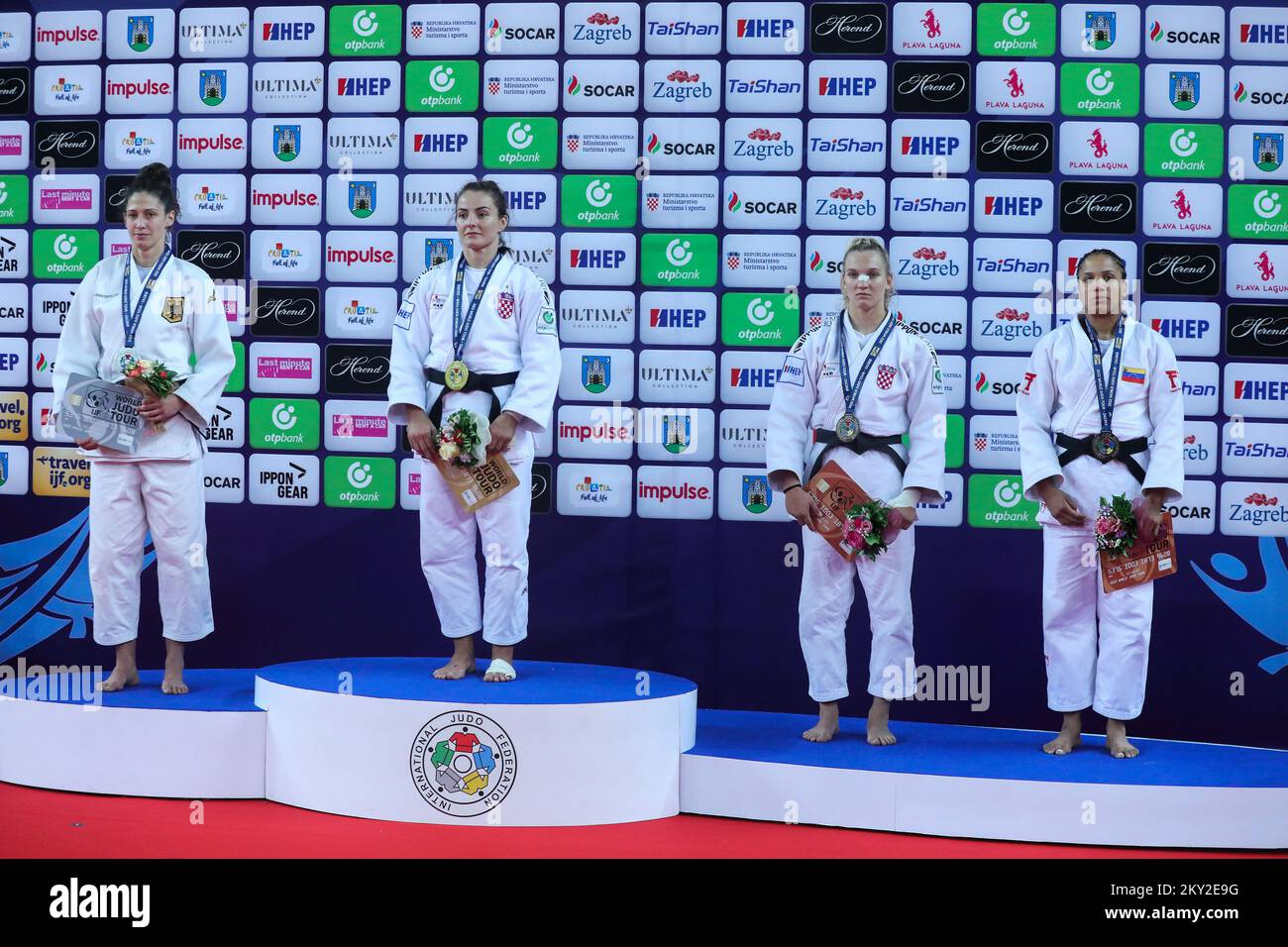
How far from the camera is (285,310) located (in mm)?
5426

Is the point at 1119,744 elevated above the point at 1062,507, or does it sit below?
below

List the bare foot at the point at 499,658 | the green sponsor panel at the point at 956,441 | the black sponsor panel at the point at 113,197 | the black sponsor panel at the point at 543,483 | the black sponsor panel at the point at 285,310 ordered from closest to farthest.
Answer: the bare foot at the point at 499,658 → the green sponsor panel at the point at 956,441 → the black sponsor panel at the point at 543,483 → the black sponsor panel at the point at 285,310 → the black sponsor panel at the point at 113,197

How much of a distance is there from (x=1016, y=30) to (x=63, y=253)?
4641mm

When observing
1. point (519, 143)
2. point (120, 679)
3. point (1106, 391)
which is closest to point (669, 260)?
point (519, 143)

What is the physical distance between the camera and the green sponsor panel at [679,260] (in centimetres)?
516

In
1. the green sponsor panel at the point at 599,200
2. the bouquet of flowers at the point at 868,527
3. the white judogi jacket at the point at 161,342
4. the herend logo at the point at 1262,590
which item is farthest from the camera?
the green sponsor panel at the point at 599,200

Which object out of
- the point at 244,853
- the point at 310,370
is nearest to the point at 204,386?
the point at 310,370

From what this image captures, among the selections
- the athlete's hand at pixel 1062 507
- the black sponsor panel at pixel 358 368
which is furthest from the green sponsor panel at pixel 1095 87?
the black sponsor panel at pixel 358 368

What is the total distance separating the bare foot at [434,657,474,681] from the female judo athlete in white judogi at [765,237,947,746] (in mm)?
1310

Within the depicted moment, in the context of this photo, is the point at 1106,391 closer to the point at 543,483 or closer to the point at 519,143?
the point at 543,483

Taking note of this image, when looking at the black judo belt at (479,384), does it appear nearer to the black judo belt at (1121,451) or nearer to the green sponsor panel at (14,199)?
the black judo belt at (1121,451)

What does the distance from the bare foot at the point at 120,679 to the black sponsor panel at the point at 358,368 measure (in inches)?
61.5

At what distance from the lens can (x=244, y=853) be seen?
144 inches

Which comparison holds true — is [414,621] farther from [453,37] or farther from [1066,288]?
[1066,288]
